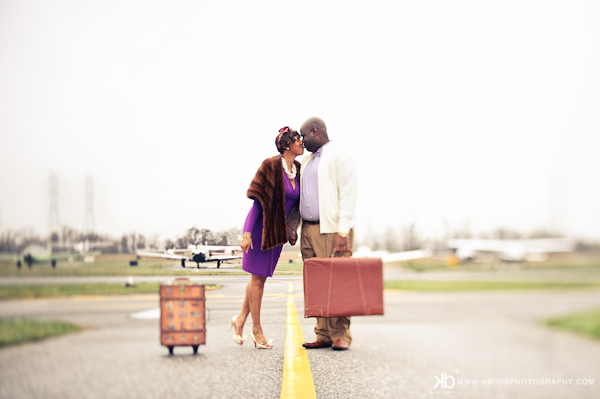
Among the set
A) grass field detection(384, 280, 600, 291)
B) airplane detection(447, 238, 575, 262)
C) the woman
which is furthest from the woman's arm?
airplane detection(447, 238, 575, 262)

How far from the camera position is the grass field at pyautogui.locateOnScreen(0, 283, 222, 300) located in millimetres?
1997

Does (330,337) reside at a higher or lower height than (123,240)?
lower

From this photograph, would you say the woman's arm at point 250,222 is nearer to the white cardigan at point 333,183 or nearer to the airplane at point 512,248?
the white cardigan at point 333,183

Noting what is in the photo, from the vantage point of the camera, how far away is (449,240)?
201cm

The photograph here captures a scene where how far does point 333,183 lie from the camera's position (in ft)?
9.41

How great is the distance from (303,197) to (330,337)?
42.6 inches

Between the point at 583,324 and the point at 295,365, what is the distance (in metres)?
1.67

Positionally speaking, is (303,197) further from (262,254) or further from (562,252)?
(562,252)

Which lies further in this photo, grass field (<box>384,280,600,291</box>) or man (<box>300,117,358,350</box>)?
man (<box>300,117,358,350</box>)

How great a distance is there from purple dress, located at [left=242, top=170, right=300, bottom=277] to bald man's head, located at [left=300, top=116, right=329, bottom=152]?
0.89 ft

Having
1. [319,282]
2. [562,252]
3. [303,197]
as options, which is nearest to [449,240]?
[562,252]

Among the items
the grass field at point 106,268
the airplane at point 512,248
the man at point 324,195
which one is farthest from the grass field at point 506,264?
the grass field at point 106,268

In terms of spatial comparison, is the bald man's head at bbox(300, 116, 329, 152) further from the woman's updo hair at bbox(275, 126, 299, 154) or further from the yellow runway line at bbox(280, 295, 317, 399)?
the yellow runway line at bbox(280, 295, 317, 399)

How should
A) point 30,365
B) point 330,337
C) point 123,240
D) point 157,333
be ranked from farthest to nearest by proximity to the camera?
point 330,337 < point 157,333 < point 123,240 < point 30,365
